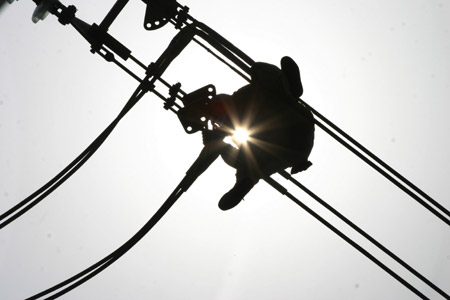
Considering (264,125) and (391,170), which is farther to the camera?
(264,125)

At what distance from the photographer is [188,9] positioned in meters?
3.56

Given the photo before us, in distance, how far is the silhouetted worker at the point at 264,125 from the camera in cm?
361

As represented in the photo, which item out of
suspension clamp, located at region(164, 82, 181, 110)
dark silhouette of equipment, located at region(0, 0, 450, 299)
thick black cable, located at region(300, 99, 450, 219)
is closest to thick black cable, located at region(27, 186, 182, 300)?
dark silhouette of equipment, located at region(0, 0, 450, 299)

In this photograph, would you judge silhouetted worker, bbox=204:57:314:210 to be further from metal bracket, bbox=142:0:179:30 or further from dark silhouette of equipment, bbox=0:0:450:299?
metal bracket, bbox=142:0:179:30

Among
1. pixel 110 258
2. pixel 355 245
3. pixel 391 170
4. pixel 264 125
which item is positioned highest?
pixel 264 125

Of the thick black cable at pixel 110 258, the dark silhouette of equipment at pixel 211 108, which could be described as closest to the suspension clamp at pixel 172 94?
the dark silhouette of equipment at pixel 211 108

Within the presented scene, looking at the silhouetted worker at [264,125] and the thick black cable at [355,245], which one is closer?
the thick black cable at [355,245]

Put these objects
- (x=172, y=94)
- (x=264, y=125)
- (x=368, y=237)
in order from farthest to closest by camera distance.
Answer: (x=264, y=125) < (x=172, y=94) < (x=368, y=237)

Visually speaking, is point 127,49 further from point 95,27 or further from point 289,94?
point 289,94

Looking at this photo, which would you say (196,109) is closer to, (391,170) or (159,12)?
(159,12)

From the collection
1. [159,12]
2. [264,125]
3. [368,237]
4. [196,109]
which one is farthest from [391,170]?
[159,12]

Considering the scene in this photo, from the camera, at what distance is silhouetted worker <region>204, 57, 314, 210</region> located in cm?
361

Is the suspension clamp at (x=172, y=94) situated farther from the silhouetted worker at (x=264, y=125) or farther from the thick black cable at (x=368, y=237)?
the thick black cable at (x=368, y=237)

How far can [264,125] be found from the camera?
12.9 ft
